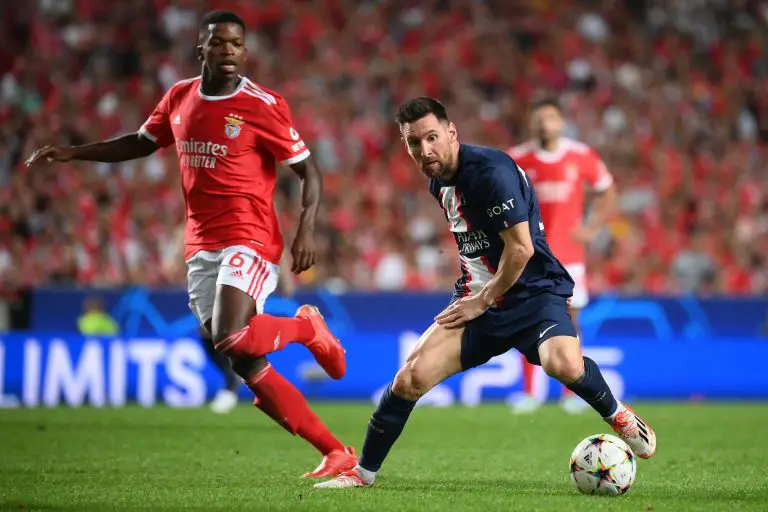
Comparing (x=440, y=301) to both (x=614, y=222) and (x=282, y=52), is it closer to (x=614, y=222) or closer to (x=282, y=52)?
(x=614, y=222)

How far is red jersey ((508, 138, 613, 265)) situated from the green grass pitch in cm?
161

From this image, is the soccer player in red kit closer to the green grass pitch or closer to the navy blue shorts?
the green grass pitch

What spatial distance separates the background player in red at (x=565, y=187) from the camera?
10.2m

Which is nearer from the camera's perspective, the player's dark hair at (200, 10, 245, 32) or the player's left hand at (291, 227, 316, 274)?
the player's left hand at (291, 227, 316, 274)

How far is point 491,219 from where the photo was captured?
5.61 m

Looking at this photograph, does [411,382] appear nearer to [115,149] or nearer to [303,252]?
[303,252]

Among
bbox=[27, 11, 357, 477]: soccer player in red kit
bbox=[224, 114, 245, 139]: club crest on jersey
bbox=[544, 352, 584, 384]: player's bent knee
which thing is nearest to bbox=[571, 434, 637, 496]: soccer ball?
bbox=[544, 352, 584, 384]: player's bent knee

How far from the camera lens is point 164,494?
5.54m

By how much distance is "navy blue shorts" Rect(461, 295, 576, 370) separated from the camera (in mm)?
5805

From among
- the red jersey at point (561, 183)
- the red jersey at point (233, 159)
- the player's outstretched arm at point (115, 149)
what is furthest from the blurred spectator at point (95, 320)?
the red jersey at point (233, 159)

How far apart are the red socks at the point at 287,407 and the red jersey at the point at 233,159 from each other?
698 millimetres

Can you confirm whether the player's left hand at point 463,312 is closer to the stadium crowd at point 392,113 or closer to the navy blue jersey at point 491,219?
the navy blue jersey at point 491,219

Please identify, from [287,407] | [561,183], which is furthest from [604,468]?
[561,183]

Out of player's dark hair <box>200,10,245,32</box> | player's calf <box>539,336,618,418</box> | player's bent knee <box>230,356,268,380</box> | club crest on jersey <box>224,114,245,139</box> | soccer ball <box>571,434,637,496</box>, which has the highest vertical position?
player's dark hair <box>200,10,245,32</box>
